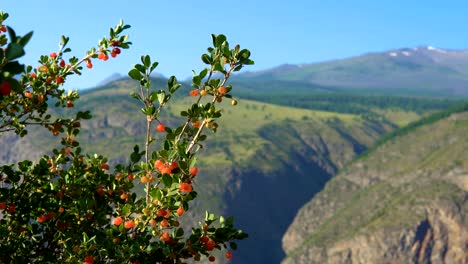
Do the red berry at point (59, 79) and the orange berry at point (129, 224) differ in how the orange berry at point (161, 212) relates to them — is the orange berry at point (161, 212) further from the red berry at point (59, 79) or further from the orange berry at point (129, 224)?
the red berry at point (59, 79)

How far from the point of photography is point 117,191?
1925 centimetres

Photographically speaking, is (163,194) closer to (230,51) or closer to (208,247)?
(208,247)

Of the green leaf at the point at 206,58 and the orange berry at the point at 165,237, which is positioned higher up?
the green leaf at the point at 206,58

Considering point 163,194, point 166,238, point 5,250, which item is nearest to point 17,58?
point 163,194

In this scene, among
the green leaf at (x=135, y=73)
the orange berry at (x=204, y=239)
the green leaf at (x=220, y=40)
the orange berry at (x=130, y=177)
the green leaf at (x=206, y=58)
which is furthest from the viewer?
the orange berry at (x=130, y=177)

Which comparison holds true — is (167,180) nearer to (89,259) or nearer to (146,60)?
(146,60)

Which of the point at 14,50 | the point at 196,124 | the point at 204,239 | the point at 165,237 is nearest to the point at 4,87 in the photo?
the point at 14,50

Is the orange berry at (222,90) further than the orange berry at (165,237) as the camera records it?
No

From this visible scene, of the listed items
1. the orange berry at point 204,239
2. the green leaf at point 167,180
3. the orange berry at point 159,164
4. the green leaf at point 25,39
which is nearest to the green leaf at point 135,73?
the orange berry at point 159,164

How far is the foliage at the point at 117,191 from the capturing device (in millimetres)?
14055

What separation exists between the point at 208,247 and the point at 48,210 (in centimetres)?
609

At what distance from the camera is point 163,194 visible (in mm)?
13992

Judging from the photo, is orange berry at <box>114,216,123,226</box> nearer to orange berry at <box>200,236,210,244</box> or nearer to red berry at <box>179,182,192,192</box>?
orange berry at <box>200,236,210,244</box>

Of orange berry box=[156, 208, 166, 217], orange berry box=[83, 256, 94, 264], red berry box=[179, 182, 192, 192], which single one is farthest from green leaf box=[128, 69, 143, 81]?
orange berry box=[83, 256, 94, 264]
